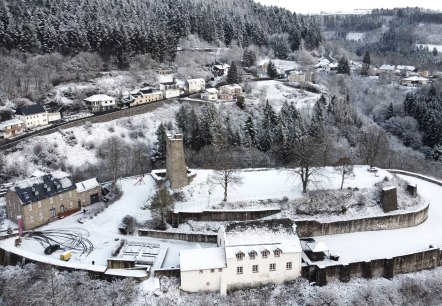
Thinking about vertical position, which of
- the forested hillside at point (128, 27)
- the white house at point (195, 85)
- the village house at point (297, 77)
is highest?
the forested hillside at point (128, 27)

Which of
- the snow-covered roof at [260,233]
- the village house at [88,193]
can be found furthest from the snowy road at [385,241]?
the village house at [88,193]

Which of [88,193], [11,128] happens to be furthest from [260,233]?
[11,128]

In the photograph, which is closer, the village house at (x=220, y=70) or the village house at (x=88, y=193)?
the village house at (x=88, y=193)

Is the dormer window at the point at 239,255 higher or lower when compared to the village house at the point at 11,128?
lower

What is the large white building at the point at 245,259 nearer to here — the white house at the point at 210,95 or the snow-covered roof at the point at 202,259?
the snow-covered roof at the point at 202,259

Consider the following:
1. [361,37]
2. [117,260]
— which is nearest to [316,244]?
[117,260]

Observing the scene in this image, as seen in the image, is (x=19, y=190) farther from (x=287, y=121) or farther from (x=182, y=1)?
(x=182, y=1)

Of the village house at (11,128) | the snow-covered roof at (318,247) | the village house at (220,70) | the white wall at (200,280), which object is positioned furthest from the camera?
the village house at (220,70)

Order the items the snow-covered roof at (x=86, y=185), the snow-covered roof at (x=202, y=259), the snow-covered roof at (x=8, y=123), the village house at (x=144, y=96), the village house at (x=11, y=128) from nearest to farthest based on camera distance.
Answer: the snow-covered roof at (x=202, y=259)
the snow-covered roof at (x=86, y=185)
the snow-covered roof at (x=8, y=123)
the village house at (x=11, y=128)
the village house at (x=144, y=96)
